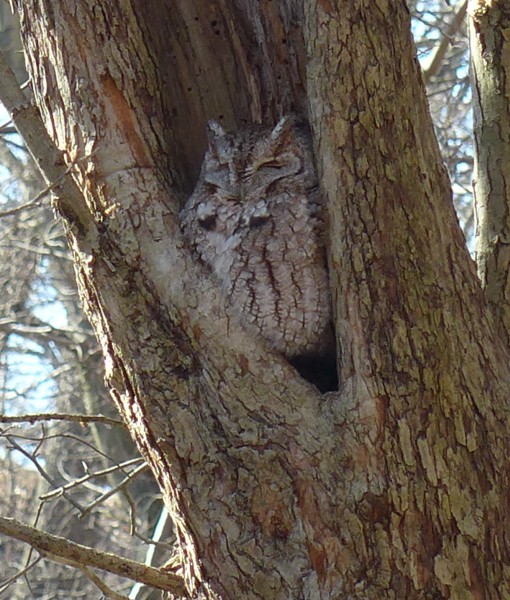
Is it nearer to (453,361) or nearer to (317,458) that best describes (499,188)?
(453,361)

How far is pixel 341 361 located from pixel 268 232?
1.88 ft

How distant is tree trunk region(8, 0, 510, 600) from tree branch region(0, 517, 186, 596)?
0.40 feet

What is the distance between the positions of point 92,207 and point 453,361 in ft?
3.64

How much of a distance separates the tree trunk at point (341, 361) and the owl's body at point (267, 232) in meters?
0.18

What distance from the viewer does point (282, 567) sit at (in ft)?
6.94

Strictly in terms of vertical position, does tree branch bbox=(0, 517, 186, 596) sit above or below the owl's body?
below

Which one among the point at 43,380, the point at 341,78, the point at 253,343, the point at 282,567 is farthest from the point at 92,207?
the point at 43,380

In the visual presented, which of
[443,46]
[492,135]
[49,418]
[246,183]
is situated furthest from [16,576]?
[443,46]

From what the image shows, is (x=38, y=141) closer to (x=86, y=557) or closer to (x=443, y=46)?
(x=86, y=557)

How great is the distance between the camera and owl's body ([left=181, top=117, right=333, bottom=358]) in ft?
8.61

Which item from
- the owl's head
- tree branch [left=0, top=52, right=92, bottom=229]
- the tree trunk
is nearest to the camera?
the tree trunk

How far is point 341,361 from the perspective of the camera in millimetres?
2303

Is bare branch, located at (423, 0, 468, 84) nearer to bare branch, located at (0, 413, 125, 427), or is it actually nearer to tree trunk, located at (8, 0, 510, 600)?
tree trunk, located at (8, 0, 510, 600)

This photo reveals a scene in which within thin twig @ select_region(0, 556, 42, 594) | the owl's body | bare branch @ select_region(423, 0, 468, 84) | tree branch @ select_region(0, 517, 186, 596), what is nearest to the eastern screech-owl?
the owl's body
